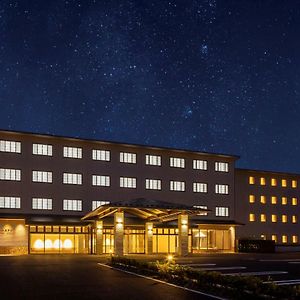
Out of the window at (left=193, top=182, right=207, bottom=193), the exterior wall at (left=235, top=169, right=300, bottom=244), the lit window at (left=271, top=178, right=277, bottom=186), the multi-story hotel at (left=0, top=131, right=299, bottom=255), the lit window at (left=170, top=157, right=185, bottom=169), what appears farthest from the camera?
the lit window at (left=271, top=178, right=277, bottom=186)

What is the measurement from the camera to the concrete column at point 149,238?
52625 millimetres

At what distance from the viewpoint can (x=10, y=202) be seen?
5203 cm

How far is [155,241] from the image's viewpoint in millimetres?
58281

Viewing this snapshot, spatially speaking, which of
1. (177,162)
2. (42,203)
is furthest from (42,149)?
(177,162)

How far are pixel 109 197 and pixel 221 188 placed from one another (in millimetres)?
14332

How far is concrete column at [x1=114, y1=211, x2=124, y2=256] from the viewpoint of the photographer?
4459cm

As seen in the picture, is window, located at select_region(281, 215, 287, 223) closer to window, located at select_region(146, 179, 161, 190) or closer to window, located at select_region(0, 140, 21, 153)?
window, located at select_region(146, 179, 161, 190)

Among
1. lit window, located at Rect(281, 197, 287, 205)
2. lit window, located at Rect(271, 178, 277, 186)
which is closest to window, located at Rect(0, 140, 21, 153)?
lit window, located at Rect(271, 178, 277, 186)

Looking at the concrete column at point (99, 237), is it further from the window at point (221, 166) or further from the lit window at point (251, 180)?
the lit window at point (251, 180)

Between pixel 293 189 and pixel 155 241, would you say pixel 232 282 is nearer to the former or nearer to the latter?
pixel 155 241

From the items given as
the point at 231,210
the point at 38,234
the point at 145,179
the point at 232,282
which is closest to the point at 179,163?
the point at 145,179

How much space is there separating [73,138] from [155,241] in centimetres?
1390

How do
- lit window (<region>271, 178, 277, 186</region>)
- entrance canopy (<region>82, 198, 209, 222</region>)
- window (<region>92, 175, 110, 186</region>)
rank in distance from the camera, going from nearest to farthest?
entrance canopy (<region>82, 198, 209, 222</region>) < window (<region>92, 175, 110, 186</region>) < lit window (<region>271, 178, 277, 186</region>)

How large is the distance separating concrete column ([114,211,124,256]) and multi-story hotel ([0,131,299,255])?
3.3 inches
